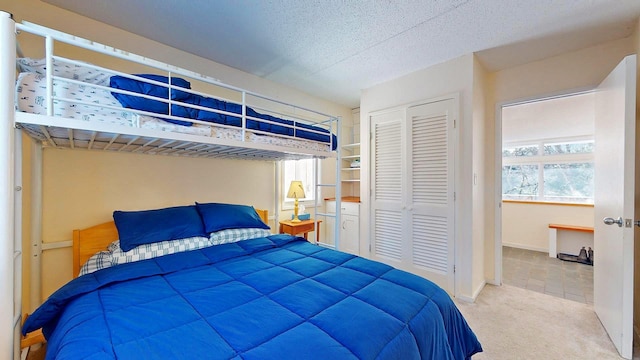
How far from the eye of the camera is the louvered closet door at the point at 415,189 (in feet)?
9.02

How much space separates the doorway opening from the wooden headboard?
14.6 ft

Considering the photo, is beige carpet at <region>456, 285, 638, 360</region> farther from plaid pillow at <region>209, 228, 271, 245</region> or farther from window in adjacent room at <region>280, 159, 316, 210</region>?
window in adjacent room at <region>280, 159, 316, 210</region>

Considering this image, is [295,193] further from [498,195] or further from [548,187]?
[548,187]

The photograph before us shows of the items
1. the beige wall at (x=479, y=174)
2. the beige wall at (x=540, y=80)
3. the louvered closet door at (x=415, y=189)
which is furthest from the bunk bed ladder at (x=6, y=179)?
the beige wall at (x=540, y=80)

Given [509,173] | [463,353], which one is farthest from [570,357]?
[509,173]

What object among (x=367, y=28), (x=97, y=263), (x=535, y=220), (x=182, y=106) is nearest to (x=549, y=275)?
(x=535, y=220)

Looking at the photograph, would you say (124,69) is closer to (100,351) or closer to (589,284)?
(100,351)

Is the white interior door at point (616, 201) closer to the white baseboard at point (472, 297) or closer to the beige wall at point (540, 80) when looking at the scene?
the beige wall at point (540, 80)

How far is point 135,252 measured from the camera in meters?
1.84

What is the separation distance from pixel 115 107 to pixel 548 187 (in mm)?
6370

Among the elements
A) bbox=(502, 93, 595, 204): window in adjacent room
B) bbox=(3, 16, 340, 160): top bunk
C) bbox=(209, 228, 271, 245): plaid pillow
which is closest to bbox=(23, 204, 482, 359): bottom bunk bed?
bbox=(209, 228, 271, 245): plaid pillow

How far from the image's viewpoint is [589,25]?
2074 mm

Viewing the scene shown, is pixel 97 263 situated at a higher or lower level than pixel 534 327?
higher

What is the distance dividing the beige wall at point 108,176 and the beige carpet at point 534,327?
273 cm
